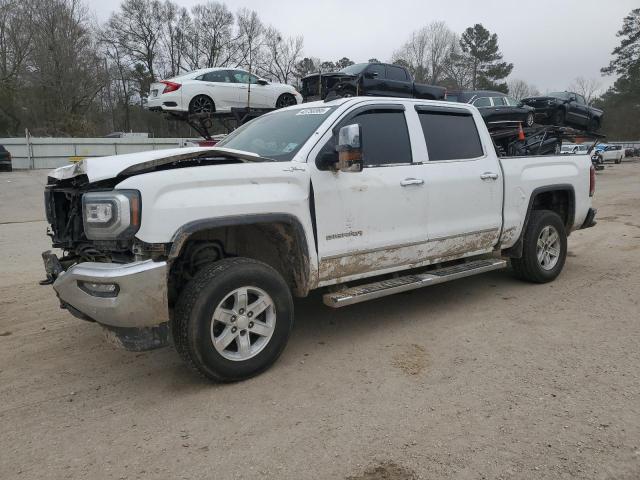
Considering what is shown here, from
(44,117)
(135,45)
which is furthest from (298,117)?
(135,45)

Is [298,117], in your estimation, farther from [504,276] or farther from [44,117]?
[44,117]

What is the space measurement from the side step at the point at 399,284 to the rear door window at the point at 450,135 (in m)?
1.08

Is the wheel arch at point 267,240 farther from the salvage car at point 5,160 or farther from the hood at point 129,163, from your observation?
the salvage car at point 5,160

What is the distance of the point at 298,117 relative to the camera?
4.64 metres

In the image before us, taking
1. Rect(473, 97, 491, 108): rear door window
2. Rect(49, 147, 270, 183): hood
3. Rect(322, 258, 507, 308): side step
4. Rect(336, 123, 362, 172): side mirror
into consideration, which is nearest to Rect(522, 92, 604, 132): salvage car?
Rect(473, 97, 491, 108): rear door window

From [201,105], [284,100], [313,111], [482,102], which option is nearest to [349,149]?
[313,111]

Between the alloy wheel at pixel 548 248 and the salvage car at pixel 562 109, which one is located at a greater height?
the salvage car at pixel 562 109

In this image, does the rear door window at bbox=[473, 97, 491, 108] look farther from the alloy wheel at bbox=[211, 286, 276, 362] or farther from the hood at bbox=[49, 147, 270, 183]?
the alloy wheel at bbox=[211, 286, 276, 362]

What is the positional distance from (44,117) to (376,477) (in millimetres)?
45569

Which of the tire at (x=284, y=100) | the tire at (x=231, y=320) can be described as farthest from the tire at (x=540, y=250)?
the tire at (x=284, y=100)

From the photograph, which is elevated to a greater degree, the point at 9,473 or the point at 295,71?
the point at 295,71

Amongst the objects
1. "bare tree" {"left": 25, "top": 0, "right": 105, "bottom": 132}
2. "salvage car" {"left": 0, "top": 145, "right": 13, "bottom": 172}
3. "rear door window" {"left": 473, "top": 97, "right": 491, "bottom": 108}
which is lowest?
"salvage car" {"left": 0, "top": 145, "right": 13, "bottom": 172}

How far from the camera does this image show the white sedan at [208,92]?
12.8 metres

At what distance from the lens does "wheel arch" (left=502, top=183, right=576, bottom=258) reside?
5.86 metres
